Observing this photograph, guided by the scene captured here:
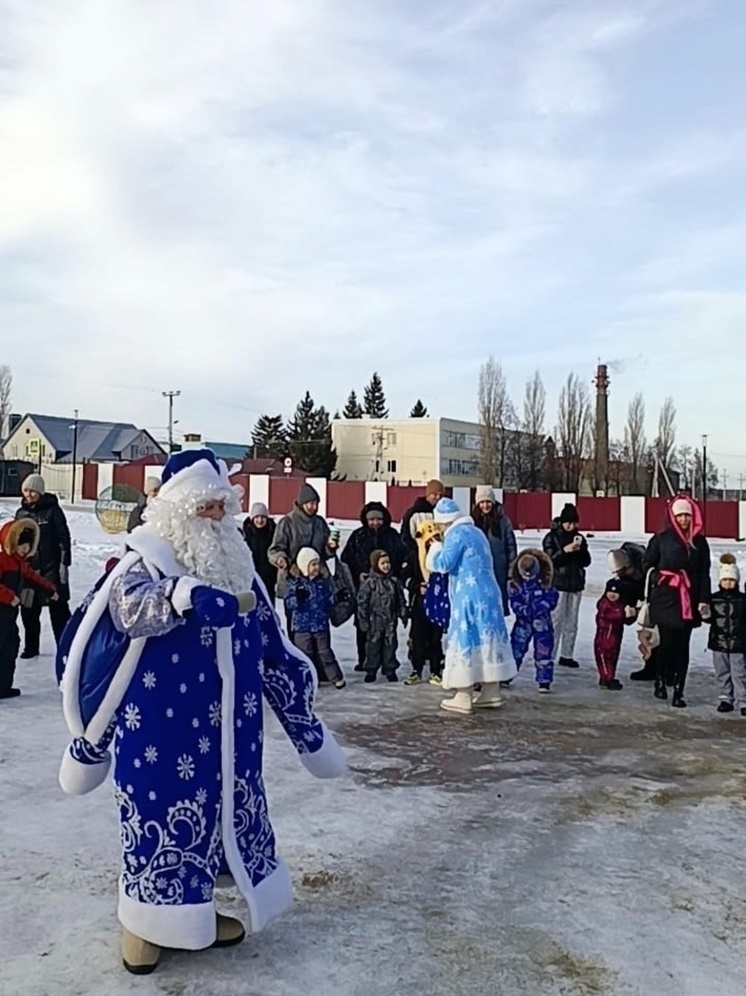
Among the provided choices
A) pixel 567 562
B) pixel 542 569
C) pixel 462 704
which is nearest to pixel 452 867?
pixel 462 704

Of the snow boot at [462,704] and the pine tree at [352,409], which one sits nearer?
the snow boot at [462,704]

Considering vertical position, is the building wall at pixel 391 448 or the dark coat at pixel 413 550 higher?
the building wall at pixel 391 448

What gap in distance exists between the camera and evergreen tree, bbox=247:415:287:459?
86.6 metres

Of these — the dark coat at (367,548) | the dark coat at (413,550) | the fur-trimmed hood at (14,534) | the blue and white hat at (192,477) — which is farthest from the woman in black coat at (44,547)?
the blue and white hat at (192,477)

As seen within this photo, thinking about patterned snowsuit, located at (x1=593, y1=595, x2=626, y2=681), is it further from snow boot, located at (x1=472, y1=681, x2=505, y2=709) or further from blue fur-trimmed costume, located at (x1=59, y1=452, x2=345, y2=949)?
blue fur-trimmed costume, located at (x1=59, y1=452, x2=345, y2=949)

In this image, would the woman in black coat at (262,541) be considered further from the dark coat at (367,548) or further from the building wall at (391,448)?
the building wall at (391,448)

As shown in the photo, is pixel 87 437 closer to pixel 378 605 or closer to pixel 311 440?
pixel 311 440

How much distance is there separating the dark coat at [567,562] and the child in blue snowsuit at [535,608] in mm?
612

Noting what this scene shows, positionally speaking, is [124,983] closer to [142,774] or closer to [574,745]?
[142,774]

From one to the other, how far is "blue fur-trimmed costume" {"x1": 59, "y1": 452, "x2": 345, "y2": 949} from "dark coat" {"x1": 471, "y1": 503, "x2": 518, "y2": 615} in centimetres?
583

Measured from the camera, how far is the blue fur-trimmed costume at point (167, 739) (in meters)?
3.32

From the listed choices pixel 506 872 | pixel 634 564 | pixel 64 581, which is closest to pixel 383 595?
pixel 634 564

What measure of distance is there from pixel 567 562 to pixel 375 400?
94263 millimetres

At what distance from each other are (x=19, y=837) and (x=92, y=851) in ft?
1.39
